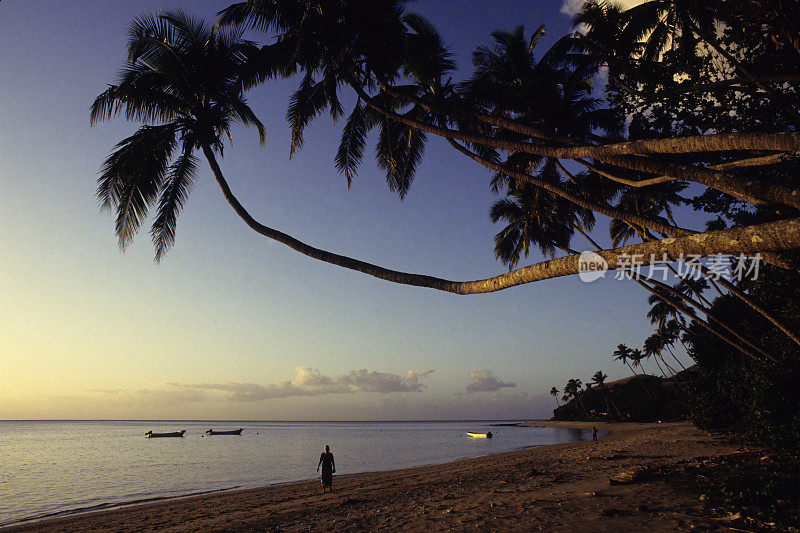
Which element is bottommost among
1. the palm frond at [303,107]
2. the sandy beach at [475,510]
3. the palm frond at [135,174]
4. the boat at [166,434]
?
the boat at [166,434]

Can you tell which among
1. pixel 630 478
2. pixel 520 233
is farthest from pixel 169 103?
pixel 520 233

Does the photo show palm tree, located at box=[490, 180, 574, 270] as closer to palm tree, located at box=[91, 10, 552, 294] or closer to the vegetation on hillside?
the vegetation on hillside

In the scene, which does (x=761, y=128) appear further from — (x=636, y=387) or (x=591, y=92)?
(x=636, y=387)

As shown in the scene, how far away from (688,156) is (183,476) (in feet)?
101

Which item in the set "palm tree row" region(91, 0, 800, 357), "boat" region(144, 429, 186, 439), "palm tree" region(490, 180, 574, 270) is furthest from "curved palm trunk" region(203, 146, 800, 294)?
"boat" region(144, 429, 186, 439)

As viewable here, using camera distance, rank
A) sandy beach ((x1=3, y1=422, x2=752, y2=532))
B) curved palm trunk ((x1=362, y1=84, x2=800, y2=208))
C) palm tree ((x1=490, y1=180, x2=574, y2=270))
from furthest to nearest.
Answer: palm tree ((x1=490, y1=180, x2=574, y2=270)) < sandy beach ((x1=3, y1=422, x2=752, y2=532)) < curved palm trunk ((x1=362, y1=84, x2=800, y2=208))

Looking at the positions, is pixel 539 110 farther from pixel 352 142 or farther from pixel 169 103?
pixel 169 103

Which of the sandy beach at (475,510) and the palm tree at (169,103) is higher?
the palm tree at (169,103)

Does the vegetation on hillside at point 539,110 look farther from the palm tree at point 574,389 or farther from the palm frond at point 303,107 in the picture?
the palm tree at point 574,389

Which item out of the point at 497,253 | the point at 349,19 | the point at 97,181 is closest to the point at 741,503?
the point at 349,19

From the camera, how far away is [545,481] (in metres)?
11.3

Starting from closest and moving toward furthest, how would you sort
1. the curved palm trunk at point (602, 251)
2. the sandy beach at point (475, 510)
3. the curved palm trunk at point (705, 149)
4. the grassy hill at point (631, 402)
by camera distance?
the curved palm trunk at point (602, 251) → the curved palm trunk at point (705, 149) → the sandy beach at point (475, 510) → the grassy hill at point (631, 402)

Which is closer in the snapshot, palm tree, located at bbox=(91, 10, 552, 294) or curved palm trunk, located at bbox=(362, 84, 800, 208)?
curved palm trunk, located at bbox=(362, 84, 800, 208)

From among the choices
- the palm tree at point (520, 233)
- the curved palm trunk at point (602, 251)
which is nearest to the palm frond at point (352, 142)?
the curved palm trunk at point (602, 251)
